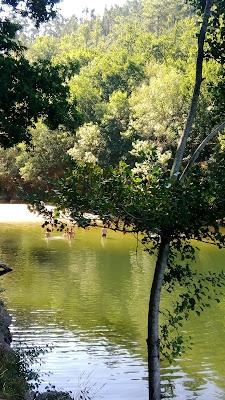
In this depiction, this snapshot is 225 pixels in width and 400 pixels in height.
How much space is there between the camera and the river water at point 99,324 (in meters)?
13.6

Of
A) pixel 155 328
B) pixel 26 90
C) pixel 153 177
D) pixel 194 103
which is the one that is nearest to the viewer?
pixel 153 177

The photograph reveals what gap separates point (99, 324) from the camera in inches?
720

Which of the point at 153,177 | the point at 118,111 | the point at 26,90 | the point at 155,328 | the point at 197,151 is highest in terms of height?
the point at 118,111

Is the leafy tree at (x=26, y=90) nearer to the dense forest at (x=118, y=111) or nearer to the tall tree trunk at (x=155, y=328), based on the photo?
the tall tree trunk at (x=155, y=328)

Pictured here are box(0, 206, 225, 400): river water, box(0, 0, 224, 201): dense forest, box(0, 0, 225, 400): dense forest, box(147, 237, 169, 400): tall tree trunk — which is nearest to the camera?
box(0, 0, 225, 400): dense forest

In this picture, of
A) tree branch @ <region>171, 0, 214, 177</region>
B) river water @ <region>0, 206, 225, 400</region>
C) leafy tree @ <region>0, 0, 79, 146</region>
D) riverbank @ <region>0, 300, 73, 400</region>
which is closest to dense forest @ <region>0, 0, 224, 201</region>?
river water @ <region>0, 206, 225, 400</region>

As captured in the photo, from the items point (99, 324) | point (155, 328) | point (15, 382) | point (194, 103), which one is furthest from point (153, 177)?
point (99, 324)

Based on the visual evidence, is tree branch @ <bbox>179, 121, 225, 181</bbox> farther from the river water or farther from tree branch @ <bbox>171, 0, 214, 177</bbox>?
the river water

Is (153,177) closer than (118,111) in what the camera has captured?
Yes

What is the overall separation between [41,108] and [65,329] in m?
6.82

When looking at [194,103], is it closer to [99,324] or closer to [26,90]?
[26,90]

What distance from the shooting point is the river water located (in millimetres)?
13562

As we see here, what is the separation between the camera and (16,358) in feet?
36.5

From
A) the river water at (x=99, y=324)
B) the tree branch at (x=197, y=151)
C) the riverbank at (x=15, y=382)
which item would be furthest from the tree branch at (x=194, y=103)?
the riverbank at (x=15, y=382)
